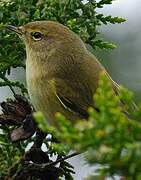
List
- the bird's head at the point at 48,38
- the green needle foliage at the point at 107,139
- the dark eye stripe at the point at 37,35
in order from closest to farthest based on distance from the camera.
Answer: the green needle foliage at the point at 107,139 → the bird's head at the point at 48,38 → the dark eye stripe at the point at 37,35

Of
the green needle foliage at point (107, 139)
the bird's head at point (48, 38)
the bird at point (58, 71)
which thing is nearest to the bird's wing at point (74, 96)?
the bird at point (58, 71)

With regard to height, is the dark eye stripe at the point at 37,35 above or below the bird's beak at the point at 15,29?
below

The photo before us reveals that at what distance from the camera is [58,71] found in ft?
14.2

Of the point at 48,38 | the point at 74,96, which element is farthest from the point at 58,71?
the point at 48,38

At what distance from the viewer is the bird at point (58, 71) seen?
4.15 metres

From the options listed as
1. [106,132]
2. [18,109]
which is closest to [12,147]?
[18,109]

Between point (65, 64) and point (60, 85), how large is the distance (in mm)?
237

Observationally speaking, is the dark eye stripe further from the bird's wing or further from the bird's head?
the bird's wing

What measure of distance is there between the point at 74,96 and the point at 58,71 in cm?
25

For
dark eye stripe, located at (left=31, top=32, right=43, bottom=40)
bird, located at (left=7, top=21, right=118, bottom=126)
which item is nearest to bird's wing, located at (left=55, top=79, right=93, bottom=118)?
bird, located at (left=7, top=21, right=118, bottom=126)

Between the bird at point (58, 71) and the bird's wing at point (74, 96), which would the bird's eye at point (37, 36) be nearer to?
the bird at point (58, 71)

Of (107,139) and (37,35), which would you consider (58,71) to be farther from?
(107,139)

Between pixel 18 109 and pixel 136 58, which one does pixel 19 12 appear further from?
pixel 136 58

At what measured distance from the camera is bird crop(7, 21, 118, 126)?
415cm
